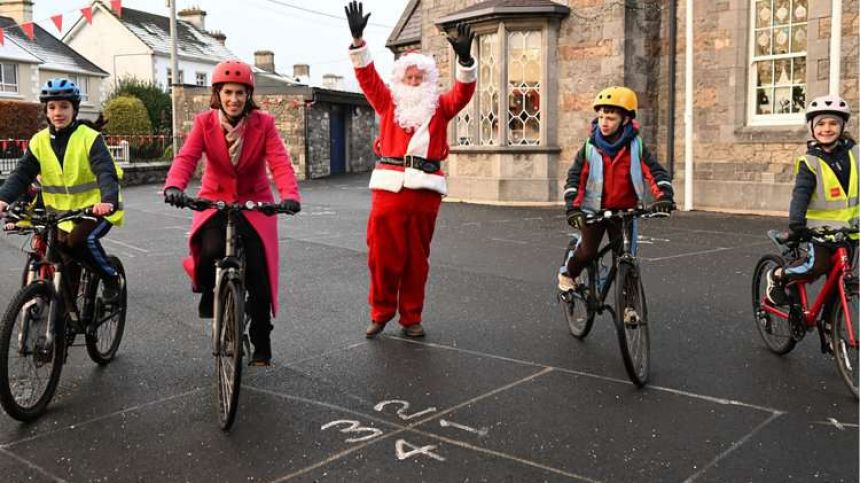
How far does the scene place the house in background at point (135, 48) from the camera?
173 ft

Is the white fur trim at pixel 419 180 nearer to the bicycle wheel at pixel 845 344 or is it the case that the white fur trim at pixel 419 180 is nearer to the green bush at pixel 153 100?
the bicycle wheel at pixel 845 344

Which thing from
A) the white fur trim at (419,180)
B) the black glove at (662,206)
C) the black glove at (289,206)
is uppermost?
the white fur trim at (419,180)

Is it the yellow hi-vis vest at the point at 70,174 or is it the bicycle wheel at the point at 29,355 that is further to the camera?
the yellow hi-vis vest at the point at 70,174

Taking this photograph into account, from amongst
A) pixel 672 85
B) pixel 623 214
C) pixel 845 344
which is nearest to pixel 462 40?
pixel 623 214

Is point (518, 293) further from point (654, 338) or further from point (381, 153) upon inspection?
point (381, 153)

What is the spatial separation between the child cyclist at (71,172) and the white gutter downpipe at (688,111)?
12.1m

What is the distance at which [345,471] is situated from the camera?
370 centimetres

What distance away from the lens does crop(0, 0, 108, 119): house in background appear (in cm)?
4509

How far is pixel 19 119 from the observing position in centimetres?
3303

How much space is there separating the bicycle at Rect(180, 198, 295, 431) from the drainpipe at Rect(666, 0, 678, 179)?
12543 millimetres

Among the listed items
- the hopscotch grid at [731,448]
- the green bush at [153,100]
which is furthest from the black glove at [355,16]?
the green bush at [153,100]

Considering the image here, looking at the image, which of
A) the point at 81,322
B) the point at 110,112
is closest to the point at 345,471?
the point at 81,322

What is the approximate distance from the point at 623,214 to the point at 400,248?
1.62 meters

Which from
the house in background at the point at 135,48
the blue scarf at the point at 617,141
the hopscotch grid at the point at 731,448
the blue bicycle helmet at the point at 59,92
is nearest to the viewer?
the hopscotch grid at the point at 731,448
